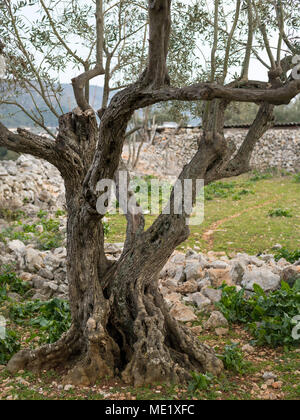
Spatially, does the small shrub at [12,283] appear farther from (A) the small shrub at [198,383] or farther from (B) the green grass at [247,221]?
(A) the small shrub at [198,383]

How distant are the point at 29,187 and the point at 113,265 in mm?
10269

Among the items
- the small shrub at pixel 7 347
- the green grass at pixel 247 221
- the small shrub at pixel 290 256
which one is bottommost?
the small shrub at pixel 7 347

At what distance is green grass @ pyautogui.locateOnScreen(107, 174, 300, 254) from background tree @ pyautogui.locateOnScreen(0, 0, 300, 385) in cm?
548

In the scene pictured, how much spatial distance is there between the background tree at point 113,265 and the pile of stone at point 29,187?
8828mm

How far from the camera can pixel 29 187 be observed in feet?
47.2

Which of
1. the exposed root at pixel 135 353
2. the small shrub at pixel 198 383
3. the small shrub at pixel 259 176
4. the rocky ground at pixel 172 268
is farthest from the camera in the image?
the small shrub at pixel 259 176

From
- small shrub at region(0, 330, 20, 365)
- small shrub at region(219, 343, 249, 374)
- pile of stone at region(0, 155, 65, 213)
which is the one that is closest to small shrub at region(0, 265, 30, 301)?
small shrub at region(0, 330, 20, 365)

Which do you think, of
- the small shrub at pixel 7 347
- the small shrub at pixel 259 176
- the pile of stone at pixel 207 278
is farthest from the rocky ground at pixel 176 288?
the small shrub at pixel 259 176

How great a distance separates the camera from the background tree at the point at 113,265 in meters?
4.14

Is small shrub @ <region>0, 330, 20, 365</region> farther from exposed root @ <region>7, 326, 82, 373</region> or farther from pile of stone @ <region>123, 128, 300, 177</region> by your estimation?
pile of stone @ <region>123, 128, 300, 177</region>

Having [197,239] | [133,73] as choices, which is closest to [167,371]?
[133,73]

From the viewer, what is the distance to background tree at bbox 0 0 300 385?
4.14m

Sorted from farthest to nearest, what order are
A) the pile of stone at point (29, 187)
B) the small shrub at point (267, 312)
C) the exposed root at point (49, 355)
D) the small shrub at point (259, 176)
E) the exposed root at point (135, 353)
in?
the small shrub at point (259, 176) < the pile of stone at point (29, 187) < the small shrub at point (267, 312) < the exposed root at point (49, 355) < the exposed root at point (135, 353)
